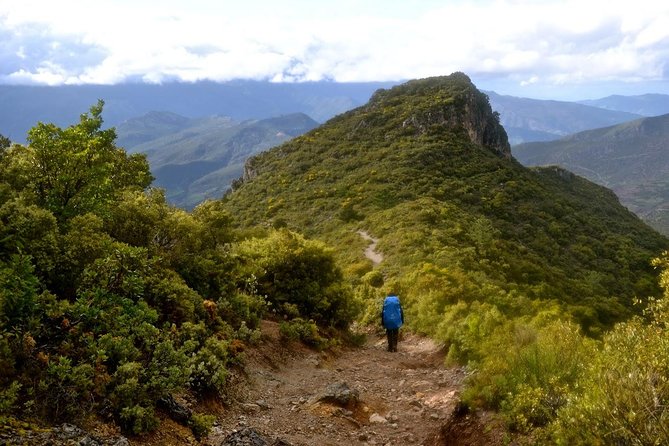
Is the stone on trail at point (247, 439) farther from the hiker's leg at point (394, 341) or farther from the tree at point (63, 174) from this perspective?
the hiker's leg at point (394, 341)

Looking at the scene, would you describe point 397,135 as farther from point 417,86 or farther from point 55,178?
point 55,178

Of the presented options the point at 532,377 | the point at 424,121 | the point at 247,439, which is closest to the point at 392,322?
the point at 532,377

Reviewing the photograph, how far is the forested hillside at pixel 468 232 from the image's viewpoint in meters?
9.42

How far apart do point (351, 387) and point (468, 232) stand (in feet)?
80.5

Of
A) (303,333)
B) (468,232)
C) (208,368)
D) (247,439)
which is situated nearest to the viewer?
(247,439)

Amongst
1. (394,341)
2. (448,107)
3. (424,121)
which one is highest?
(448,107)

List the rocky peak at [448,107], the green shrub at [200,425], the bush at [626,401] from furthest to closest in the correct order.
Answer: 1. the rocky peak at [448,107]
2. the green shrub at [200,425]
3. the bush at [626,401]

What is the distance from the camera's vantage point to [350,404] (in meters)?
9.23

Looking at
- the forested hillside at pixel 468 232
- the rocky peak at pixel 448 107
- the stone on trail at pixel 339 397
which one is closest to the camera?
the stone on trail at pixel 339 397

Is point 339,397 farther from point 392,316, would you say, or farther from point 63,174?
point 63,174

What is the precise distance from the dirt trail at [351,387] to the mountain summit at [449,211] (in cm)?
485

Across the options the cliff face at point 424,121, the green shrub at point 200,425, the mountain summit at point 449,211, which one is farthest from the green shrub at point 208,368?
the cliff face at point 424,121

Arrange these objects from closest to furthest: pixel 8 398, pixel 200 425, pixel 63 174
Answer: pixel 8 398 → pixel 200 425 → pixel 63 174

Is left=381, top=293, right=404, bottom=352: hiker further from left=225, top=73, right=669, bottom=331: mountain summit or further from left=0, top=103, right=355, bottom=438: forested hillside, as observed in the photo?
left=225, top=73, right=669, bottom=331: mountain summit
